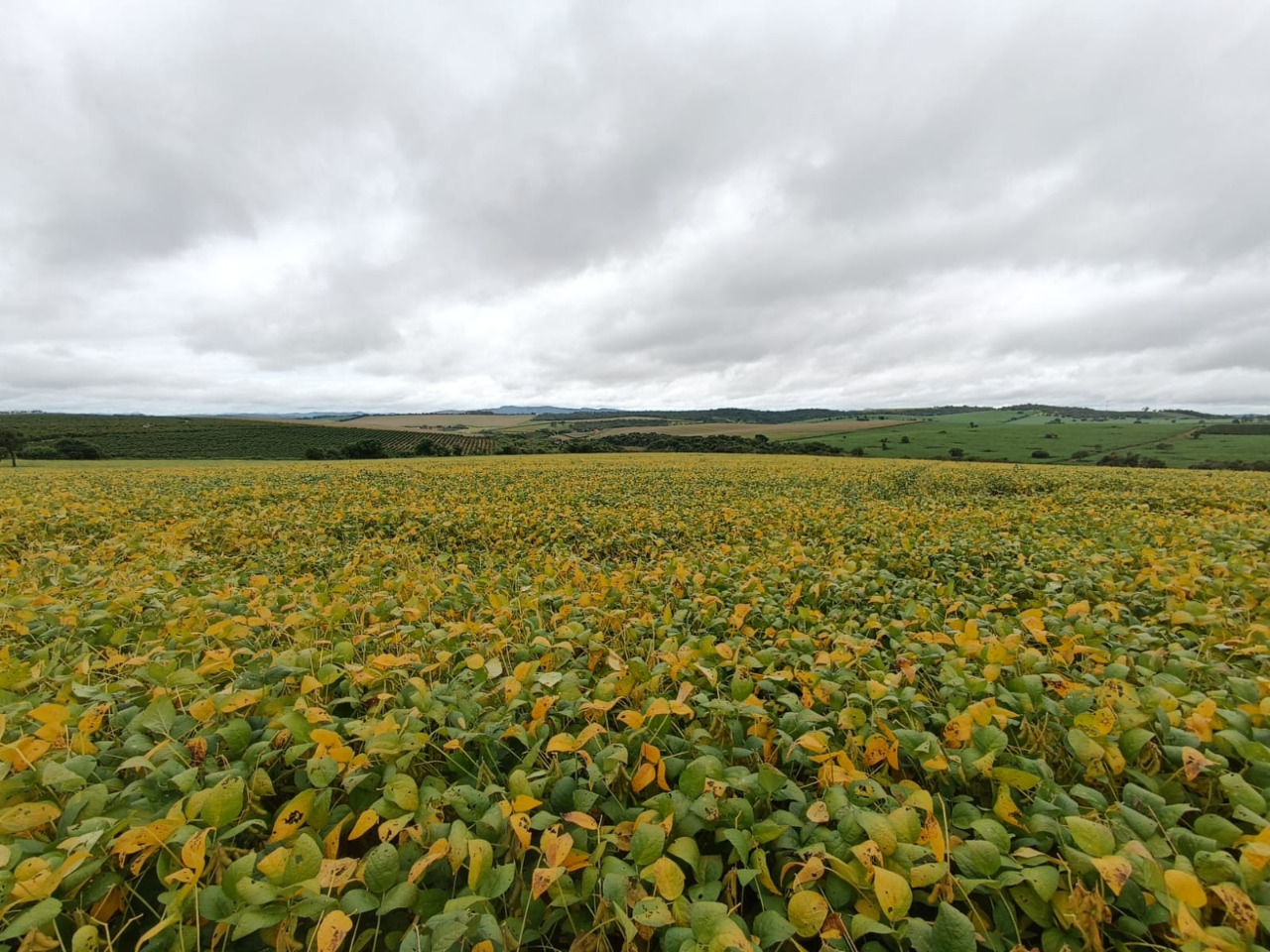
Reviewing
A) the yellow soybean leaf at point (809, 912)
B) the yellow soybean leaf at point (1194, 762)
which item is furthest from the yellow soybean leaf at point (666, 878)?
the yellow soybean leaf at point (1194, 762)

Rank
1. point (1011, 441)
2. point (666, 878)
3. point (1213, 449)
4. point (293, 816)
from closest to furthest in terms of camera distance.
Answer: point (666, 878) → point (293, 816) → point (1213, 449) → point (1011, 441)

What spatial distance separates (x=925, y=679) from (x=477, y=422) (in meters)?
154

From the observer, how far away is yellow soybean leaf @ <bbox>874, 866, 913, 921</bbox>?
1.42 m

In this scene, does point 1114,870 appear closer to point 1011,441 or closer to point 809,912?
point 809,912

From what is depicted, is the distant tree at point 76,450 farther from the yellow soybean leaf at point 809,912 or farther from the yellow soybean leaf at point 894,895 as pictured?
the yellow soybean leaf at point 894,895

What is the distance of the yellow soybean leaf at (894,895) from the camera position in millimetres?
1421

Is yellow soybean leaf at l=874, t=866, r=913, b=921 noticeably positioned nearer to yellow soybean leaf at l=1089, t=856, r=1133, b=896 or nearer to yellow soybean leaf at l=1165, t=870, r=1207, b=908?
Result: yellow soybean leaf at l=1089, t=856, r=1133, b=896

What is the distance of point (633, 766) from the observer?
2.27m

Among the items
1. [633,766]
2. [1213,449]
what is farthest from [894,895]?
[1213,449]

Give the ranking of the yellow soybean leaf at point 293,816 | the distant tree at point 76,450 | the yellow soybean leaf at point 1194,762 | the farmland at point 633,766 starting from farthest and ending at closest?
the distant tree at point 76,450 → the yellow soybean leaf at point 1194,762 → the yellow soybean leaf at point 293,816 → the farmland at point 633,766

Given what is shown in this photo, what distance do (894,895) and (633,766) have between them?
44.4 inches

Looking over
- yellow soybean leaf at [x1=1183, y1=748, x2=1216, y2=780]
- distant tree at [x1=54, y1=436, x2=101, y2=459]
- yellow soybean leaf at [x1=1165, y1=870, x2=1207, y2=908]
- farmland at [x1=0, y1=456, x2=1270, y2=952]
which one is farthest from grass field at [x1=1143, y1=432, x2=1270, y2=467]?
distant tree at [x1=54, y1=436, x2=101, y2=459]

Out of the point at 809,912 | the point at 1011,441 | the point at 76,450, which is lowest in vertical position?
the point at 76,450

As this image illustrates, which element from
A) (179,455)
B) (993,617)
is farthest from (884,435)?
(179,455)
